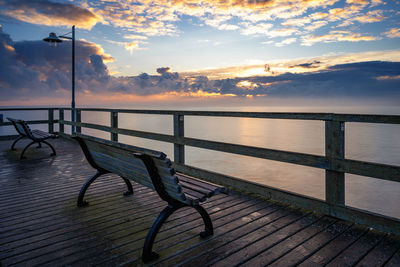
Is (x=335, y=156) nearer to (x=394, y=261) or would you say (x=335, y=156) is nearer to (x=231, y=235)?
(x=394, y=261)

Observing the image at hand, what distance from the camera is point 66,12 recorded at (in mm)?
16391

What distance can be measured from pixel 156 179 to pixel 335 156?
1.93 metres

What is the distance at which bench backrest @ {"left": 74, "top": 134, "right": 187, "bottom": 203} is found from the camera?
2.10 meters

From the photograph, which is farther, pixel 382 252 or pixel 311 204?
pixel 311 204

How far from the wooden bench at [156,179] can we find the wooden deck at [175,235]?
0.86ft

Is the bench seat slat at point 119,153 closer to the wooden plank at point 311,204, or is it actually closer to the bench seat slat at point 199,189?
the bench seat slat at point 199,189

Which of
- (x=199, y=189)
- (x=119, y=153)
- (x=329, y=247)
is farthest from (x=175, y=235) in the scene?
(x=329, y=247)

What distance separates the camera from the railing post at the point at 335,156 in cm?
283

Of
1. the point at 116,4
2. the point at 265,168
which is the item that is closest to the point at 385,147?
the point at 265,168

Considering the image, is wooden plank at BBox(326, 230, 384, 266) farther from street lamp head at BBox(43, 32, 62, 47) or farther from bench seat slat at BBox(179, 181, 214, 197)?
street lamp head at BBox(43, 32, 62, 47)

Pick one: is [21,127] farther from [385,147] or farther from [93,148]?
[385,147]

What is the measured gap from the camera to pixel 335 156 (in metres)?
2.87

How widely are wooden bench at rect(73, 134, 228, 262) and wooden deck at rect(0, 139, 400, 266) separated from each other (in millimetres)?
A: 263

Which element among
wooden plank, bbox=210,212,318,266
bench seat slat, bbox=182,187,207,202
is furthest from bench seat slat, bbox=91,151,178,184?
wooden plank, bbox=210,212,318,266
